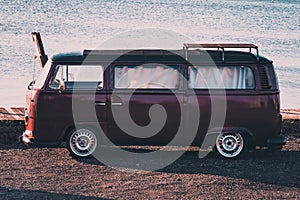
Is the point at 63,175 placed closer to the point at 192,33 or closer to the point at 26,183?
the point at 26,183

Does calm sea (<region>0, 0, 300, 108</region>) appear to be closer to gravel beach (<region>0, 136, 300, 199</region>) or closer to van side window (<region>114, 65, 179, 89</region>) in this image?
gravel beach (<region>0, 136, 300, 199</region>)

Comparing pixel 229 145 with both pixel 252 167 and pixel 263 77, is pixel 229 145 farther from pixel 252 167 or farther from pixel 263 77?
pixel 263 77

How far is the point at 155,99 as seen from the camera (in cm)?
1292

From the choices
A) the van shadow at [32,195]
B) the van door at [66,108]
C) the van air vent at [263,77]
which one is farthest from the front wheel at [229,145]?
the van shadow at [32,195]

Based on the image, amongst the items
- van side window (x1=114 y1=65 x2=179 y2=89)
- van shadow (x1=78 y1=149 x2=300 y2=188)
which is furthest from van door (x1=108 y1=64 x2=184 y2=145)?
van shadow (x1=78 y1=149 x2=300 y2=188)

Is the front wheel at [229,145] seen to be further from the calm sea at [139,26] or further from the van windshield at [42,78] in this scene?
the calm sea at [139,26]

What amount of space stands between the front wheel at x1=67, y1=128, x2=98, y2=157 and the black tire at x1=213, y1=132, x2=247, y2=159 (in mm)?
2287

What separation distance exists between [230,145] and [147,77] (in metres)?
2.02

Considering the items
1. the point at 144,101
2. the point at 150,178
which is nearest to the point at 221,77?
the point at 144,101

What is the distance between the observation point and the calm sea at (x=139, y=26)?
1064 inches

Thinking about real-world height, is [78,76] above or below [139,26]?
below

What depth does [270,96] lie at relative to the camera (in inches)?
512

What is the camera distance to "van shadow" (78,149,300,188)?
12.0m

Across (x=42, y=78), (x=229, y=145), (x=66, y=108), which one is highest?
(x=42, y=78)
